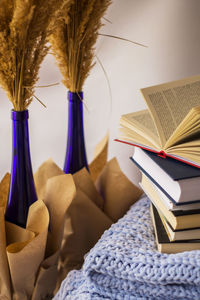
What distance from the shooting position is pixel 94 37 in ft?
3.36

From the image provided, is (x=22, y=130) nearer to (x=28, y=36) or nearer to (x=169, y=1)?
(x=28, y=36)

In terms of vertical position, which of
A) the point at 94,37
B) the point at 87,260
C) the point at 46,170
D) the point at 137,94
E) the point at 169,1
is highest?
the point at 169,1

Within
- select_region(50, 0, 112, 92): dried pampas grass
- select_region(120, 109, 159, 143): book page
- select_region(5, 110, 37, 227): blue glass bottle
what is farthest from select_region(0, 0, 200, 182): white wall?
select_region(5, 110, 37, 227): blue glass bottle

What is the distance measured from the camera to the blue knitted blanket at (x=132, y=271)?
27.8 inches

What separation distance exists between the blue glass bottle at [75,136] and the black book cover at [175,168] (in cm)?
29

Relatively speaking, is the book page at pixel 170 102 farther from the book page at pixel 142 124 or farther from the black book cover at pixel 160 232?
the black book cover at pixel 160 232

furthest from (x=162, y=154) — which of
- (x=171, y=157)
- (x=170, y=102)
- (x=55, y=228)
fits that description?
(x=55, y=228)

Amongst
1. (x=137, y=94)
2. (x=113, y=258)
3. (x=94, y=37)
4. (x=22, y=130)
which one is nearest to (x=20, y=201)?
(x=22, y=130)

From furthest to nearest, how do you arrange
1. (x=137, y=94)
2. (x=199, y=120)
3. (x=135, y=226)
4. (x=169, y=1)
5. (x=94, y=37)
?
(x=137, y=94) < (x=169, y=1) < (x=94, y=37) < (x=135, y=226) < (x=199, y=120)

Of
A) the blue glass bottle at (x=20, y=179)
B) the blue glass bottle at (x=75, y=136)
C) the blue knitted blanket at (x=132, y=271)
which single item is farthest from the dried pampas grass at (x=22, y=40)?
the blue knitted blanket at (x=132, y=271)

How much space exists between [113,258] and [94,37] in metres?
0.50

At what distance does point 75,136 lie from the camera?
3.54ft

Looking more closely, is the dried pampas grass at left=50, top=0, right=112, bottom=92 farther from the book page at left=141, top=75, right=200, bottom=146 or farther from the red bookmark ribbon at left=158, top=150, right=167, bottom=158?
the red bookmark ribbon at left=158, top=150, right=167, bottom=158

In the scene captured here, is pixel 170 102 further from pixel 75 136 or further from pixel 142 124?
pixel 75 136
